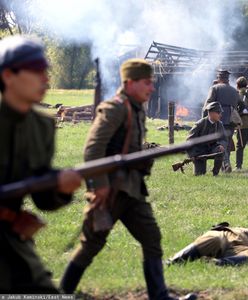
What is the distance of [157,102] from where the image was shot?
101 ft

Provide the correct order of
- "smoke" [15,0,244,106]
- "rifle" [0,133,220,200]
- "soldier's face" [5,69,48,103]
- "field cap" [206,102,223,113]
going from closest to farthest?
"rifle" [0,133,220,200]
"soldier's face" [5,69,48,103]
"field cap" [206,102,223,113]
"smoke" [15,0,244,106]

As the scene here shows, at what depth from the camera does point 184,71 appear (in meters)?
30.0

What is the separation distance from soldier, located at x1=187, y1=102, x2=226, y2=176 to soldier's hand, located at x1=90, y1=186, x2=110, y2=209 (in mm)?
7909

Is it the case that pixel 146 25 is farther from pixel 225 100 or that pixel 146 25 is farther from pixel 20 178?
pixel 20 178

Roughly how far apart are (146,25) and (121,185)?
40.8 meters

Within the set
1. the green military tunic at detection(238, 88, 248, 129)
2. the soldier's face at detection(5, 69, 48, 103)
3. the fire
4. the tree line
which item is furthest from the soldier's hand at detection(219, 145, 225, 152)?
the tree line

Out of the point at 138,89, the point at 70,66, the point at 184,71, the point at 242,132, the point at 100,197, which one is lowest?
the point at 242,132

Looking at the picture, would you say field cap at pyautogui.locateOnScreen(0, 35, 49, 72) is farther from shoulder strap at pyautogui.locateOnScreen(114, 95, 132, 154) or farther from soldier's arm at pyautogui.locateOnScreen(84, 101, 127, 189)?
shoulder strap at pyautogui.locateOnScreen(114, 95, 132, 154)

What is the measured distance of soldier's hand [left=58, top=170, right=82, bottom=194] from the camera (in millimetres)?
3682

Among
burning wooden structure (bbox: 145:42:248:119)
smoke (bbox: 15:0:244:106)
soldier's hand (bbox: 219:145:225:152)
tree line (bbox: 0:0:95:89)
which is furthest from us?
tree line (bbox: 0:0:95:89)

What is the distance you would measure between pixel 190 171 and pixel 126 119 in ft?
30.0

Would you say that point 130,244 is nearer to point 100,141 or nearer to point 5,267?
point 100,141

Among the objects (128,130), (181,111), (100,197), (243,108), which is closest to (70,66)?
(181,111)

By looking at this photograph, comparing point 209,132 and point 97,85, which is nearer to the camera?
point 97,85
